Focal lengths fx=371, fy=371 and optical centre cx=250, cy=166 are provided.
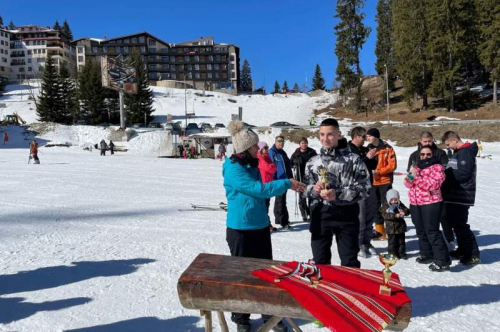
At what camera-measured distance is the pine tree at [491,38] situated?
38.2 meters

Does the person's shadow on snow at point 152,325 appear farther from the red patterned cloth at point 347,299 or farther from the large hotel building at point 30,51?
the large hotel building at point 30,51

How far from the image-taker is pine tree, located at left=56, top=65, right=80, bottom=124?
53.1m

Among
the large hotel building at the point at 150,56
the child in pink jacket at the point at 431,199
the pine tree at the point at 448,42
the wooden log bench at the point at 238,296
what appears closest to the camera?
the wooden log bench at the point at 238,296

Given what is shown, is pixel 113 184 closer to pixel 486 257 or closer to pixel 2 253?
pixel 2 253

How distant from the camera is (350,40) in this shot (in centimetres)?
5138

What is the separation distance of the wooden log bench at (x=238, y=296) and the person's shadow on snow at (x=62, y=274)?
282cm

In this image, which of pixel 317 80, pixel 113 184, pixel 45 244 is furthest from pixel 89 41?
pixel 45 244

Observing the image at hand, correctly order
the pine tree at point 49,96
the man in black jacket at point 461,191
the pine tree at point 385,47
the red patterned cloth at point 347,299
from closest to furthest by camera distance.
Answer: the red patterned cloth at point 347,299 < the man in black jacket at point 461,191 < the pine tree at point 49,96 < the pine tree at point 385,47

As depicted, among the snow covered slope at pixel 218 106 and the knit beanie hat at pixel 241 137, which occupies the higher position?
the snow covered slope at pixel 218 106

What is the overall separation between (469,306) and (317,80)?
117811mm

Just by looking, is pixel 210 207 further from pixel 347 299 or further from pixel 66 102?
pixel 66 102

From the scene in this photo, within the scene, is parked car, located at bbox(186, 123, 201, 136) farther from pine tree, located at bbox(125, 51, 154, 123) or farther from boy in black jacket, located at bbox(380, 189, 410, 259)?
boy in black jacket, located at bbox(380, 189, 410, 259)

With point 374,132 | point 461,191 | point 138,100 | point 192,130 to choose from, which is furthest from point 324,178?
point 138,100

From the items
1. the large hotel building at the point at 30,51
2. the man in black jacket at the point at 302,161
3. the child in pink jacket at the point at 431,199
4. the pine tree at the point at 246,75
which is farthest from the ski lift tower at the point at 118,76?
the pine tree at the point at 246,75
